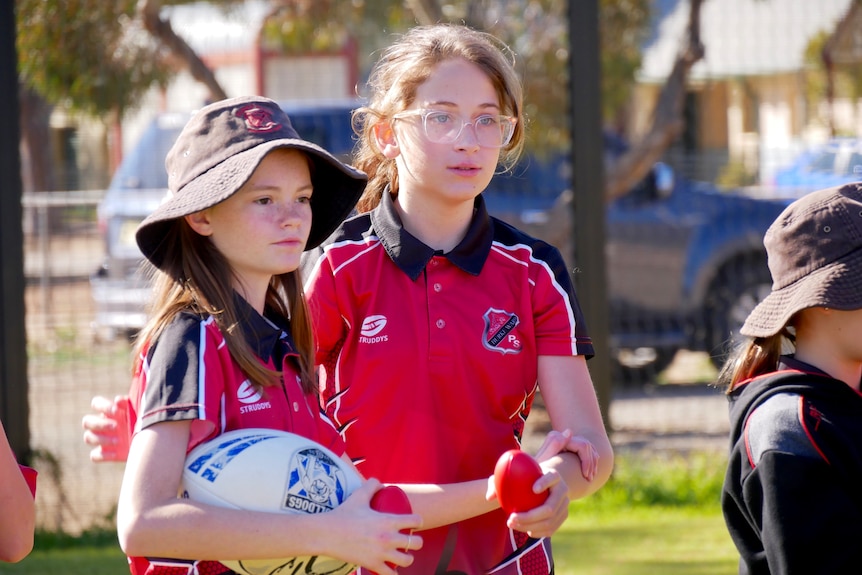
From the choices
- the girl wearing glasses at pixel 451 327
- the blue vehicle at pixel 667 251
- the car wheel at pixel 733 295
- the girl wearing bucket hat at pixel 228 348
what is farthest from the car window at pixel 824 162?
the girl wearing bucket hat at pixel 228 348

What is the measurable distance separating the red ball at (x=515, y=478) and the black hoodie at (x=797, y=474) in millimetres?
549

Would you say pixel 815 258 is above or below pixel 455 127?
below

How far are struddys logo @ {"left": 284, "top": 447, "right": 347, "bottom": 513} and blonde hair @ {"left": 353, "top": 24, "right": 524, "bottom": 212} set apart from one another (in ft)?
3.18

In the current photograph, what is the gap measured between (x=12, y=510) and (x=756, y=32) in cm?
529

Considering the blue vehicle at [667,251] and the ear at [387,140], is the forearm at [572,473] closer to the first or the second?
the ear at [387,140]

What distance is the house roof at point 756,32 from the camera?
6375mm

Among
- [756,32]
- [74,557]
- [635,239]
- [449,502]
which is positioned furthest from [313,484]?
[635,239]

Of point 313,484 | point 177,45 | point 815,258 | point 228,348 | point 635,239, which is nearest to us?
point 313,484

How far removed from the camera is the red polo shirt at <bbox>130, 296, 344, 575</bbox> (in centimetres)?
200

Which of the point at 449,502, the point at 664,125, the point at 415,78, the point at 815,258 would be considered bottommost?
the point at 449,502

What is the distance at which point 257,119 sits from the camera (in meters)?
2.30

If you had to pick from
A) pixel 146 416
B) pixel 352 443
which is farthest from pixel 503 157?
pixel 146 416

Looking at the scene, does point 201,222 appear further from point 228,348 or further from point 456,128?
point 456,128

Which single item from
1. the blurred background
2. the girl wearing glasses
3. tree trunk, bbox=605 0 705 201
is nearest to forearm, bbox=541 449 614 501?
the girl wearing glasses
